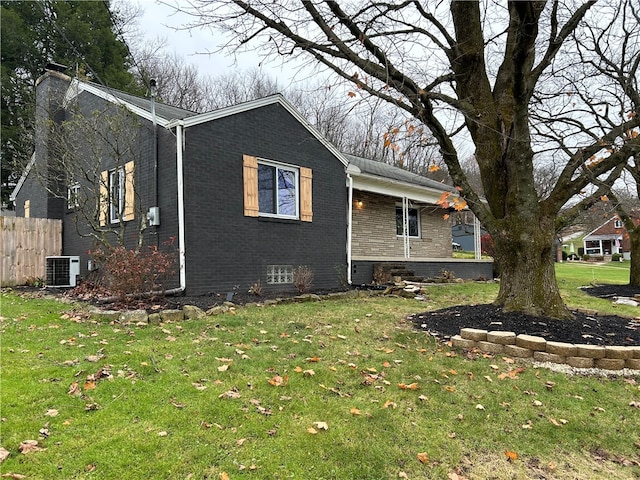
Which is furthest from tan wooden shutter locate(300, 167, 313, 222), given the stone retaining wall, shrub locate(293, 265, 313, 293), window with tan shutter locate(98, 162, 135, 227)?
the stone retaining wall

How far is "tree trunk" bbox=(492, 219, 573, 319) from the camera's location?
5.64 m

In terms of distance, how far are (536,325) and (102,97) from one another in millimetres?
11059

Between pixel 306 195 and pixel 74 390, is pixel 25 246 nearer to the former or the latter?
pixel 306 195

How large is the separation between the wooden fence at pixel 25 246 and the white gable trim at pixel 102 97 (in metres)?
3.55

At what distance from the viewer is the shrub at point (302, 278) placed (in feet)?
29.9

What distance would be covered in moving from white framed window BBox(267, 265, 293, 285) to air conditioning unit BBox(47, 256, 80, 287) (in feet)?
17.2

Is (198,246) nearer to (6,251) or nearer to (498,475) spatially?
(6,251)

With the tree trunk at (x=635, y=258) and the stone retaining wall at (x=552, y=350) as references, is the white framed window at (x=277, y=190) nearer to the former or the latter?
the stone retaining wall at (x=552, y=350)

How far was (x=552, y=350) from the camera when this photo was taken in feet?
14.5

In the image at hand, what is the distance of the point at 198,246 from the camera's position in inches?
319

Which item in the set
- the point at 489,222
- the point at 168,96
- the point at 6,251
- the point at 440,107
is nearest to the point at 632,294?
the point at 489,222

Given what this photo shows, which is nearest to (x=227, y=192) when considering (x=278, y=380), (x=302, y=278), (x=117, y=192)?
(x=302, y=278)

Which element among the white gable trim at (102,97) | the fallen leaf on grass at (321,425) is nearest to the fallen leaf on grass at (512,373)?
the fallen leaf on grass at (321,425)

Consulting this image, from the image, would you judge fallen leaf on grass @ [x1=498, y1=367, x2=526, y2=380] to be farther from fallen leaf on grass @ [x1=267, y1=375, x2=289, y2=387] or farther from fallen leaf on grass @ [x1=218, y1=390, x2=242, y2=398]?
fallen leaf on grass @ [x1=218, y1=390, x2=242, y2=398]
